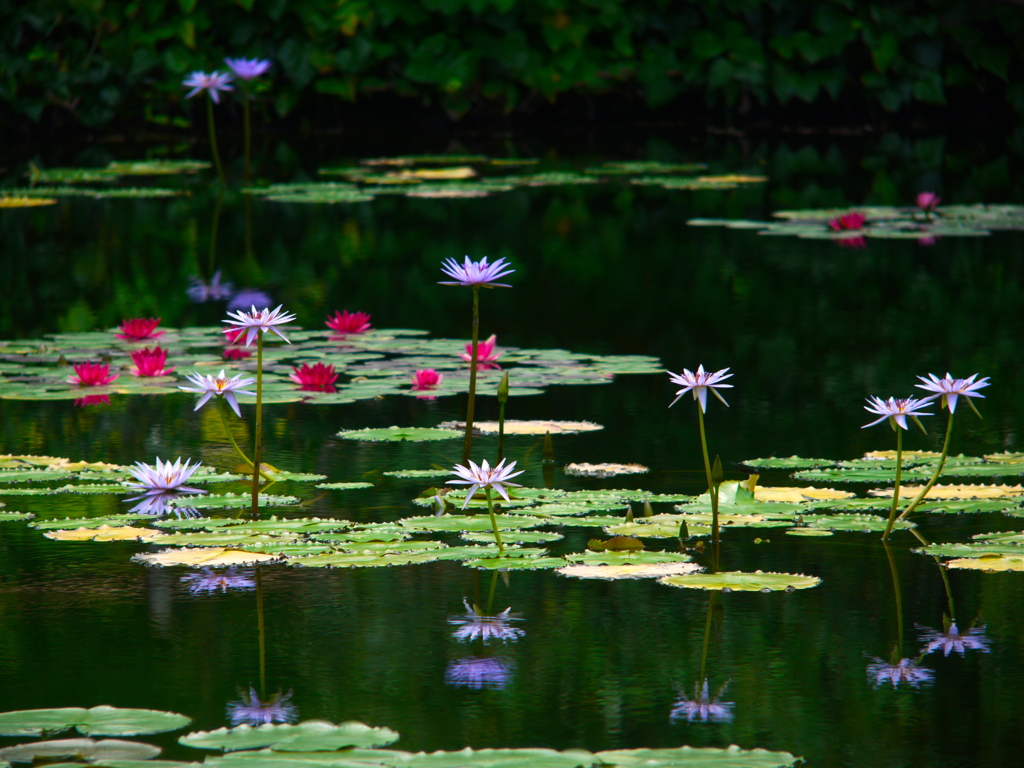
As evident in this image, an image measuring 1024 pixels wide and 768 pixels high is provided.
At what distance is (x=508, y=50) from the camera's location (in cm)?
1333

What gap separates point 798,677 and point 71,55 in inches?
476

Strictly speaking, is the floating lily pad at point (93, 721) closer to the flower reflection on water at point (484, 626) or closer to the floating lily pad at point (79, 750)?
the floating lily pad at point (79, 750)

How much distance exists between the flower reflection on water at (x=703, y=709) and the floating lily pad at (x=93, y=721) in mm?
606

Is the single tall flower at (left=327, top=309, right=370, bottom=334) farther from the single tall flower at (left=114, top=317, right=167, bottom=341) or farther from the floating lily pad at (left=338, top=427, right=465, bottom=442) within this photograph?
the floating lily pad at (left=338, top=427, right=465, bottom=442)

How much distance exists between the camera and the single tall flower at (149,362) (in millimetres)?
4180

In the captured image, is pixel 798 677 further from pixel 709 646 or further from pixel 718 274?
pixel 718 274

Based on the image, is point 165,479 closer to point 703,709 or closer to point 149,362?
point 149,362

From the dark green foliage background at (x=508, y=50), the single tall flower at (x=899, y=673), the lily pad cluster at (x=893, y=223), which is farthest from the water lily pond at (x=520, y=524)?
the dark green foliage background at (x=508, y=50)

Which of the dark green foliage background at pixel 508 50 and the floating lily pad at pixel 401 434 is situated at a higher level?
the dark green foliage background at pixel 508 50

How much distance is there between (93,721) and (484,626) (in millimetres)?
634

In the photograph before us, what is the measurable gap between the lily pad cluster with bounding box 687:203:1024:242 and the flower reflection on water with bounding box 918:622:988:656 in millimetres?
5006

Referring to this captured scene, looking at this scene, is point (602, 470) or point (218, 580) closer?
point (218, 580)

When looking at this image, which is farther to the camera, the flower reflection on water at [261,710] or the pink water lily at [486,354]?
the pink water lily at [486,354]

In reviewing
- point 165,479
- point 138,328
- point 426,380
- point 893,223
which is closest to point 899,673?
point 165,479
